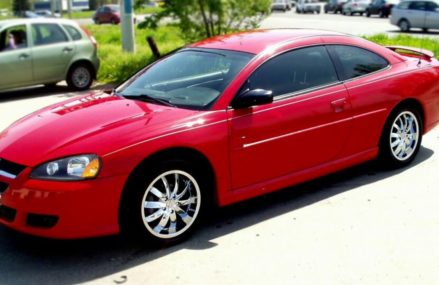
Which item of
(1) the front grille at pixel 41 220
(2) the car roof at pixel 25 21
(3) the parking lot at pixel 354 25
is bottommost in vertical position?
(3) the parking lot at pixel 354 25

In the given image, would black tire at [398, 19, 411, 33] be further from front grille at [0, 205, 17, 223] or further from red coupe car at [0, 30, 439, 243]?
front grille at [0, 205, 17, 223]

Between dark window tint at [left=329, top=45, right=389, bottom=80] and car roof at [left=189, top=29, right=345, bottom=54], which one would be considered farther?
dark window tint at [left=329, top=45, right=389, bottom=80]

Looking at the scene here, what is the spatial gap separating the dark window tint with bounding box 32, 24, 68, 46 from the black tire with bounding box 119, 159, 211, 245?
330 inches

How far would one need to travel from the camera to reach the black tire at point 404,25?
27652 millimetres

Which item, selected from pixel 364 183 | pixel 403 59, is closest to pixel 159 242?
pixel 364 183

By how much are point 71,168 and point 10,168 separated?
506 millimetres

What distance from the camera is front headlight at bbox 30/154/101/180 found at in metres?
4.03

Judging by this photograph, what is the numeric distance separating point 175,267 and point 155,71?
2.08 meters

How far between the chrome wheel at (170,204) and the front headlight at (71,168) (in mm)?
428

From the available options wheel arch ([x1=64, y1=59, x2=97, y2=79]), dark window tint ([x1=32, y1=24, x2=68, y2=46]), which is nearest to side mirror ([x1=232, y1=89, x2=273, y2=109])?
dark window tint ([x1=32, y1=24, x2=68, y2=46])

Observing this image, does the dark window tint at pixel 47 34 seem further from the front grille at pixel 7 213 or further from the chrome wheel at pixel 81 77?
the front grille at pixel 7 213

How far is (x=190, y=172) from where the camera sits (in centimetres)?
444

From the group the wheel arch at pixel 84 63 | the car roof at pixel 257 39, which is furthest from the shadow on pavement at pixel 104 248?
the wheel arch at pixel 84 63

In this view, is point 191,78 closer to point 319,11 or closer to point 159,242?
point 159,242
